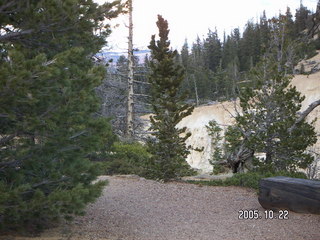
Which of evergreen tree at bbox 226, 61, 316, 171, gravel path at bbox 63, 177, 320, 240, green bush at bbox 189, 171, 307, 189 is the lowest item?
gravel path at bbox 63, 177, 320, 240

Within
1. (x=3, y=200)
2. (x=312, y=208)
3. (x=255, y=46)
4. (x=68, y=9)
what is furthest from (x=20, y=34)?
(x=255, y=46)

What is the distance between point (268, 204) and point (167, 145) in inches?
207

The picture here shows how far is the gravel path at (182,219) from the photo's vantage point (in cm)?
619

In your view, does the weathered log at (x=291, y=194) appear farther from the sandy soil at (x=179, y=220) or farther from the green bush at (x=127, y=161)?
the green bush at (x=127, y=161)

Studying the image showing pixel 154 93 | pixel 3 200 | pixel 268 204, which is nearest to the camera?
pixel 3 200

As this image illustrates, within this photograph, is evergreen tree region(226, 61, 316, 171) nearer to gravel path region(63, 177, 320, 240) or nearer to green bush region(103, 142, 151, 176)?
gravel path region(63, 177, 320, 240)

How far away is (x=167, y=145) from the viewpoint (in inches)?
489

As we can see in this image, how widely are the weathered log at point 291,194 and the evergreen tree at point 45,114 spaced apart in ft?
12.2

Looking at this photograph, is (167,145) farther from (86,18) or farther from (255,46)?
(255,46)

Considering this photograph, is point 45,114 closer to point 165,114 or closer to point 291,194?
point 291,194

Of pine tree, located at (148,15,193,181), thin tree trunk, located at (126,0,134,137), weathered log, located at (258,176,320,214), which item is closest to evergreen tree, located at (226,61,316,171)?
pine tree, located at (148,15,193,181)

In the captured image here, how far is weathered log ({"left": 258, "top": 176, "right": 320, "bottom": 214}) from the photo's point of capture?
22.7 ft
